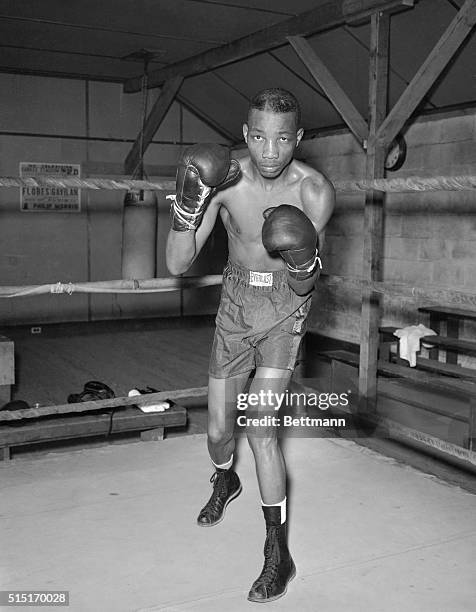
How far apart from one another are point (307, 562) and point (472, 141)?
442 centimetres

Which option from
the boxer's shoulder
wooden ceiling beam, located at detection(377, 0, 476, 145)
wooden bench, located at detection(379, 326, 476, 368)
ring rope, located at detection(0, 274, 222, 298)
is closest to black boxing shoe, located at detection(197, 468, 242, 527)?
ring rope, located at detection(0, 274, 222, 298)

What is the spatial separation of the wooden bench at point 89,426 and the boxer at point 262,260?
51.9 inches

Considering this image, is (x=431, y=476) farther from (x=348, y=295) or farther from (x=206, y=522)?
(x=348, y=295)

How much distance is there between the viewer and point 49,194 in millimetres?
7688

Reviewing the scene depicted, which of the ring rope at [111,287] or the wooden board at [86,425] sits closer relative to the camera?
the ring rope at [111,287]

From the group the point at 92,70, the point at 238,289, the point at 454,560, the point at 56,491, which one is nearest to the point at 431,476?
the point at 454,560

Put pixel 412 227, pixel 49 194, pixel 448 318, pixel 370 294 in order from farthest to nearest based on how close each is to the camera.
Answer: pixel 49 194 < pixel 412 227 < pixel 448 318 < pixel 370 294

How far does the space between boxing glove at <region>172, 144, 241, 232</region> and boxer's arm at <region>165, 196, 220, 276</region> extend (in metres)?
0.03

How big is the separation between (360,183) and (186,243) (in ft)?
2.88

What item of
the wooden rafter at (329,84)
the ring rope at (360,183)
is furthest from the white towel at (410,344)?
the ring rope at (360,183)

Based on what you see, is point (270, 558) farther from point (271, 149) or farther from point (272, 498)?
point (271, 149)

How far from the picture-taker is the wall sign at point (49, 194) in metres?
7.58

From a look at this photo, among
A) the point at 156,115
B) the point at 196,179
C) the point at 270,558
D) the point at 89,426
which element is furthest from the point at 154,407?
the point at 156,115

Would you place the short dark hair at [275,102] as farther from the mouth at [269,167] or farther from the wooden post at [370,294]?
the wooden post at [370,294]
